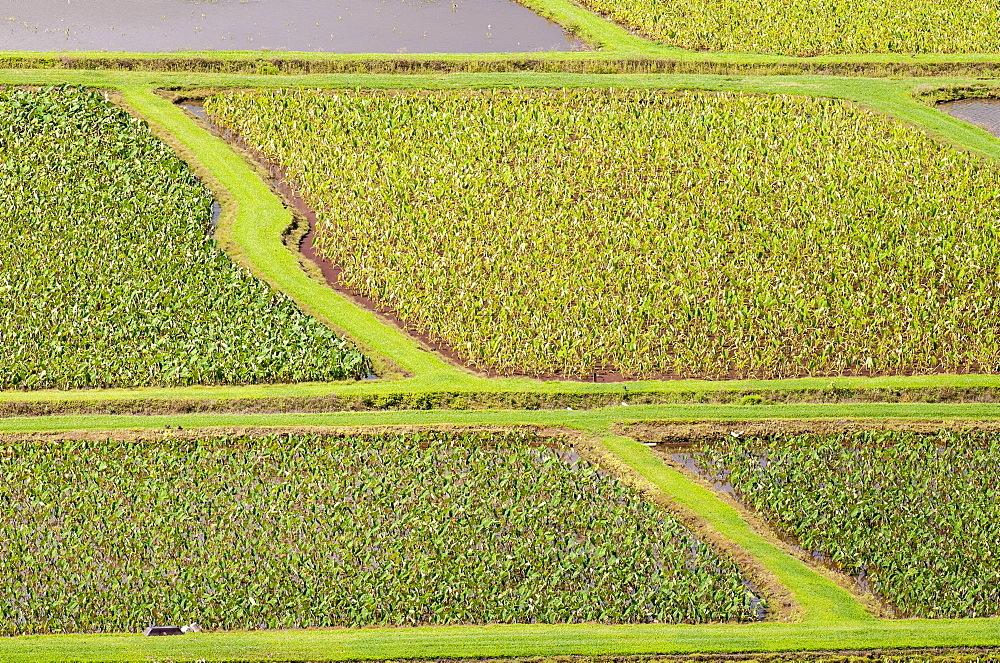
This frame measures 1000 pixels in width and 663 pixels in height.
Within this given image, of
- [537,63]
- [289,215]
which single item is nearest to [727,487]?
[289,215]

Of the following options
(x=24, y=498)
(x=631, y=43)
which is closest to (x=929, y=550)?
(x=24, y=498)

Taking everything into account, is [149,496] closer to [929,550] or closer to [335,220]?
[335,220]

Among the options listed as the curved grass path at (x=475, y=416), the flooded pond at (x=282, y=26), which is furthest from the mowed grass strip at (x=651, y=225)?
the flooded pond at (x=282, y=26)

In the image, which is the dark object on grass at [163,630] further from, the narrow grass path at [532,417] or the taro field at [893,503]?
the taro field at [893,503]

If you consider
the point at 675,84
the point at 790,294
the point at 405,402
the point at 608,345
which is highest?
the point at 675,84

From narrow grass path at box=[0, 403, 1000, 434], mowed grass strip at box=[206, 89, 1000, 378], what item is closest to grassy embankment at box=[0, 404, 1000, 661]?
narrow grass path at box=[0, 403, 1000, 434]
